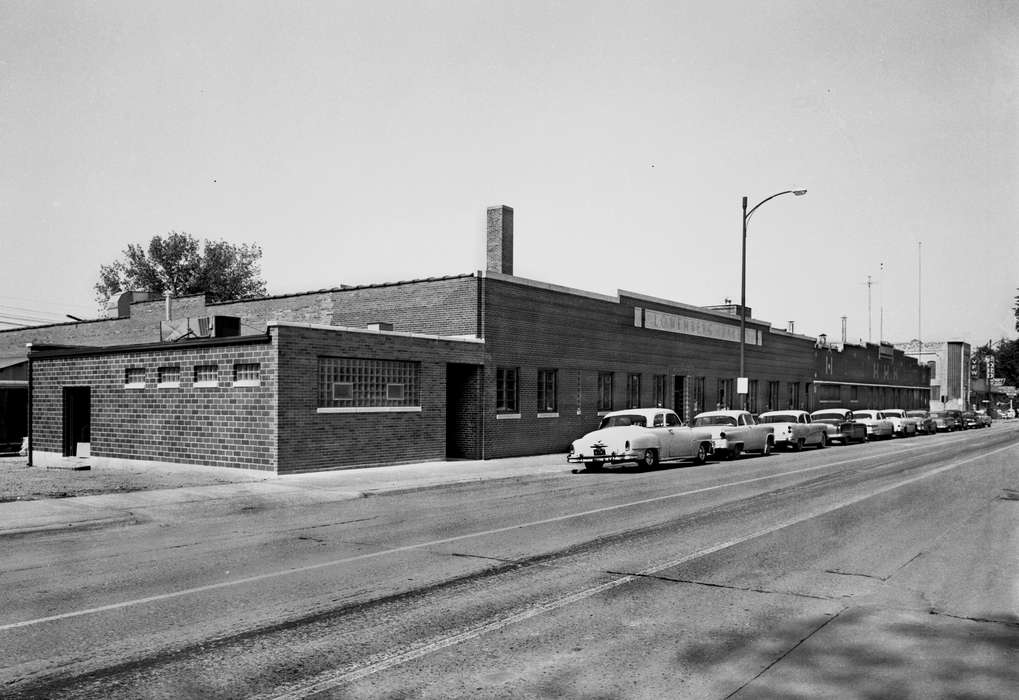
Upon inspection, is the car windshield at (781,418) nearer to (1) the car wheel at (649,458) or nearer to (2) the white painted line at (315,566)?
(1) the car wheel at (649,458)

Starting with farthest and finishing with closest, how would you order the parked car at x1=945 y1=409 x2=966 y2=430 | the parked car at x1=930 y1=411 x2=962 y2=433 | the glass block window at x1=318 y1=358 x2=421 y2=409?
1. the parked car at x1=945 y1=409 x2=966 y2=430
2. the parked car at x1=930 y1=411 x2=962 y2=433
3. the glass block window at x1=318 y1=358 x2=421 y2=409

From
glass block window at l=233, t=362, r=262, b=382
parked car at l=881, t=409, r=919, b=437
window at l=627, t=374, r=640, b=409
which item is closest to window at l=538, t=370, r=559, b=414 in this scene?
window at l=627, t=374, r=640, b=409

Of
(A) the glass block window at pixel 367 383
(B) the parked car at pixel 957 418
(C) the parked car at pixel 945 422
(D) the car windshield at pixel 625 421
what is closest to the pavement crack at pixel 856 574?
(D) the car windshield at pixel 625 421

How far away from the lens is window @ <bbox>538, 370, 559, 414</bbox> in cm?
2878

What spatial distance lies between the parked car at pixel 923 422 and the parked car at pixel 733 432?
25234 mm

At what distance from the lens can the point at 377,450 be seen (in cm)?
2255

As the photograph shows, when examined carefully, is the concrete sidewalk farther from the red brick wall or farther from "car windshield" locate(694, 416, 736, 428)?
"car windshield" locate(694, 416, 736, 428)

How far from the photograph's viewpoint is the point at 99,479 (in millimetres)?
18125

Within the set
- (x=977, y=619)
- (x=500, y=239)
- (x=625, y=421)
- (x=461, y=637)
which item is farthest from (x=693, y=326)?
(x=461, y=637)

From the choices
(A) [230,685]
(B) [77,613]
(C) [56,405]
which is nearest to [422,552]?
(B) [77,613]

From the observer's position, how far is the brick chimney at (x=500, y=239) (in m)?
29.4

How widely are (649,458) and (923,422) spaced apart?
118 ft

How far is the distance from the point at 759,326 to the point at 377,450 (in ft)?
94.4

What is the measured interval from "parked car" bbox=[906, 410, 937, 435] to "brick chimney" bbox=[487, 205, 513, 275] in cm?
3261
